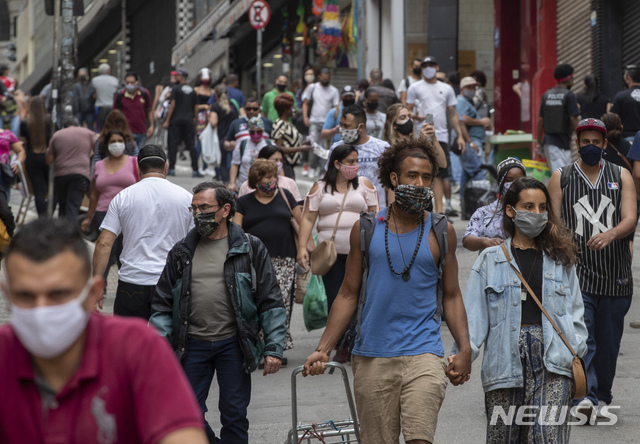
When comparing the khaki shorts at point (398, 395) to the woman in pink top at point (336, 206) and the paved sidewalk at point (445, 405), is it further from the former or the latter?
the woman in pink top at point (336, 206)

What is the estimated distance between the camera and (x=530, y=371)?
5008mm

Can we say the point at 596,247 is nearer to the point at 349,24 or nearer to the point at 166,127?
the point at 166,127

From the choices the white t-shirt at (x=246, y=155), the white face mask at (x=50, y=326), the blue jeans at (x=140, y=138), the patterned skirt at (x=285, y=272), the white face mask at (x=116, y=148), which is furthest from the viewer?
the blue jeans at (x=140, y=138)

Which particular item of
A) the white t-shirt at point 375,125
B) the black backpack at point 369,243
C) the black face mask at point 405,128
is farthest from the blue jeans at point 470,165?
the black backpack at point 369,243

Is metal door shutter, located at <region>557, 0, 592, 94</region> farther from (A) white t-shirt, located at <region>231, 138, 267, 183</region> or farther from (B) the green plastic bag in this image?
(B) the green plastic bag

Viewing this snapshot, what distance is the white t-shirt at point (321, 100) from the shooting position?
19359 mm

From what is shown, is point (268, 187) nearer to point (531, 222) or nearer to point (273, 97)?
point (531, 222)

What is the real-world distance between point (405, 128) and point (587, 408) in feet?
12.6

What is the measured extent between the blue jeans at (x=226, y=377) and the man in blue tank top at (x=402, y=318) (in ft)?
2.80

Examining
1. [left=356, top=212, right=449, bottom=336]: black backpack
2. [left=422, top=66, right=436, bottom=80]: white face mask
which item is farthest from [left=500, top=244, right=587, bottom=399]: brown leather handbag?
[left=422, top=66, right=436, bottom=80]: white face mask

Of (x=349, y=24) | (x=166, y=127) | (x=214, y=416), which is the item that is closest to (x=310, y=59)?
(x=349, y=24)

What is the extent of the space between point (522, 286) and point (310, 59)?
26.6 m

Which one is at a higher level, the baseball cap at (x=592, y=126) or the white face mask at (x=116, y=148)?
the white face mask at (x=116, y=148)

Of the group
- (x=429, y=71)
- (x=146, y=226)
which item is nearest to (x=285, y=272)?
(x=146, y=226)
